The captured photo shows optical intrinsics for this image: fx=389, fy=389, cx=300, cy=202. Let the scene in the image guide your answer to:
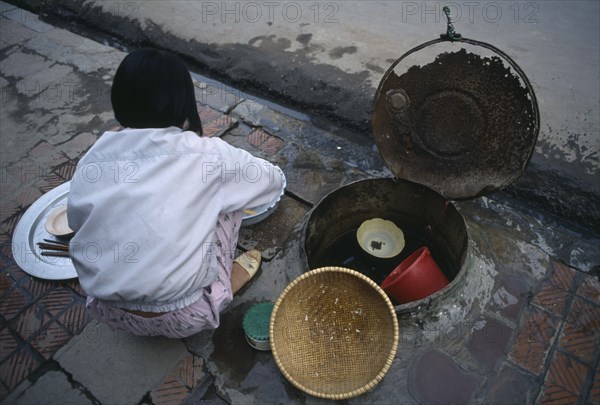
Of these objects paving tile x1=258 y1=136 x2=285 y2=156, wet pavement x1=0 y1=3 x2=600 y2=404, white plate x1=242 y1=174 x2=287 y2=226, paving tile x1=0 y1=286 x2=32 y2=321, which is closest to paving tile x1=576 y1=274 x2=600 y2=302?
wet pavement x1=0 y1=3 x2=600 y2=404

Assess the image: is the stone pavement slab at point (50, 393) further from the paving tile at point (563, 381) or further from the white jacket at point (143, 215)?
the paving tile at point (563, 381)

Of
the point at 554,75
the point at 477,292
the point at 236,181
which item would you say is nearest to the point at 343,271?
the point at 236,181

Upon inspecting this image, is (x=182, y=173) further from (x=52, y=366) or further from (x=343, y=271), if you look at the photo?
(x=52, y=366)

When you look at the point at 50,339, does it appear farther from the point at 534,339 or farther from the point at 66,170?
the point at 534,339

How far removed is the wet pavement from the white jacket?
74 centimetres

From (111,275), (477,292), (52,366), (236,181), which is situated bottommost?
(52,366)

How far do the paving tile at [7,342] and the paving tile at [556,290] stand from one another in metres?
3.71

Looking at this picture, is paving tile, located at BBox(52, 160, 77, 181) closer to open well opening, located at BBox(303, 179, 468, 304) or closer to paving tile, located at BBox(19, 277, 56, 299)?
paving tile, located at BBox(19, 277, 56, 299)

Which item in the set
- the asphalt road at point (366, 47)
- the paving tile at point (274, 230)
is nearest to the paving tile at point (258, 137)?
the asphalt road at point (366, 47)

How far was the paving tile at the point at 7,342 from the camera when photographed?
271cm

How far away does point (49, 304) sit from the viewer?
9.69 feet

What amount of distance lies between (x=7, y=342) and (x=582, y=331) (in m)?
3.99

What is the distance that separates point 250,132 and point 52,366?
8.85ft

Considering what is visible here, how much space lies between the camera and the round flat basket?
2361 mm
